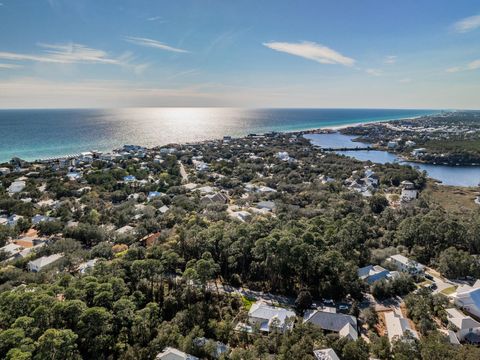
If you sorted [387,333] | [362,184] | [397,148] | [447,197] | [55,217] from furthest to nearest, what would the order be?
[397,148], [362,184], [447,197], [55,217], [387,333]

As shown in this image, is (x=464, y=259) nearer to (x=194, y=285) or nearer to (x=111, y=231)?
(x=194, y=285)

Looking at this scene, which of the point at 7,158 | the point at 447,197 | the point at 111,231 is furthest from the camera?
the point at 7,158

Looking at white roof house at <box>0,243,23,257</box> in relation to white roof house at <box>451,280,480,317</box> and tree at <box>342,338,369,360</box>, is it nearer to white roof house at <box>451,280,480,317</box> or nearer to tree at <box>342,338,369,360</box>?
tree at <box>342,338,369,360</box>

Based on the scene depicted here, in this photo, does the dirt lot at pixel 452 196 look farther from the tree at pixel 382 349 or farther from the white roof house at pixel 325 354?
the white roof house at pixel 325 354

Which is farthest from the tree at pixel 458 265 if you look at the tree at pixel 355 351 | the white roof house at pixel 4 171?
the white roof house at pixel 4 171

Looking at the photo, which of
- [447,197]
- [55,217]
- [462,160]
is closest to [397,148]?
[462,160]

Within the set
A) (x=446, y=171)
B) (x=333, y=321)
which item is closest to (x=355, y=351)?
(x=333, y=321)
